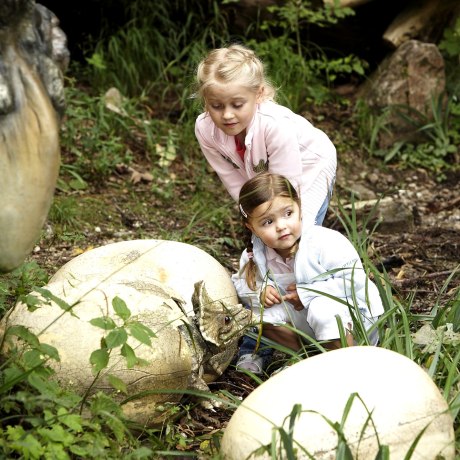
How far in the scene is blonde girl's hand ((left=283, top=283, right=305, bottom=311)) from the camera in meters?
3.90

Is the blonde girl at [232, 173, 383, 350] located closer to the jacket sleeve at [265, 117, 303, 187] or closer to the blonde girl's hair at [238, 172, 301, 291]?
the blonde girl's hair at [238, 172, 301, 291]

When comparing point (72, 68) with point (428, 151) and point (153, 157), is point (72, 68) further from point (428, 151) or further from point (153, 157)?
point (428, 151)

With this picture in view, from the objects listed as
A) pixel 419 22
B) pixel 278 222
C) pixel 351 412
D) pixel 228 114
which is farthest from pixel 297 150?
pixel 419 22

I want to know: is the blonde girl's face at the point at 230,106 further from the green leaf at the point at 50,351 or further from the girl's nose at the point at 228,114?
the green leaf at the point at 50,351

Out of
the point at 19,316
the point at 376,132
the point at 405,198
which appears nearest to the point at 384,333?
the point at 19,316

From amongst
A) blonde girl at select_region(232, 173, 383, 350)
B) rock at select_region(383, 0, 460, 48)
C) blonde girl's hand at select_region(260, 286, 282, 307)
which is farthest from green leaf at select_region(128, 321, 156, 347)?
rock at select_region(383, 0, 460, 48)

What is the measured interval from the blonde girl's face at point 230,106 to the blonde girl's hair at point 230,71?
0.03 metres

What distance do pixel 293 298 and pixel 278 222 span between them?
332mm

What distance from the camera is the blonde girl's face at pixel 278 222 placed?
3.85 metres

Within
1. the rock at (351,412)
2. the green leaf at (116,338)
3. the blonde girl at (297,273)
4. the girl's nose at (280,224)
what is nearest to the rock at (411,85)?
the blonde girl at (297,273)

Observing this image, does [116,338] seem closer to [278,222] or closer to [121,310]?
[121,310]

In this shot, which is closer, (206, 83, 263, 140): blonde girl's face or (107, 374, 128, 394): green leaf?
(107, 374, 128, 394): green leaf

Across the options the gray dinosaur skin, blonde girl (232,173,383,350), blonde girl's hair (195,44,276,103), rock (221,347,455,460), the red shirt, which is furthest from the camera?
the red shirt

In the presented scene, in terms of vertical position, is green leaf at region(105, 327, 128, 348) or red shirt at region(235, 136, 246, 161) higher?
green leaf at region(105, 327, 128, 348)
